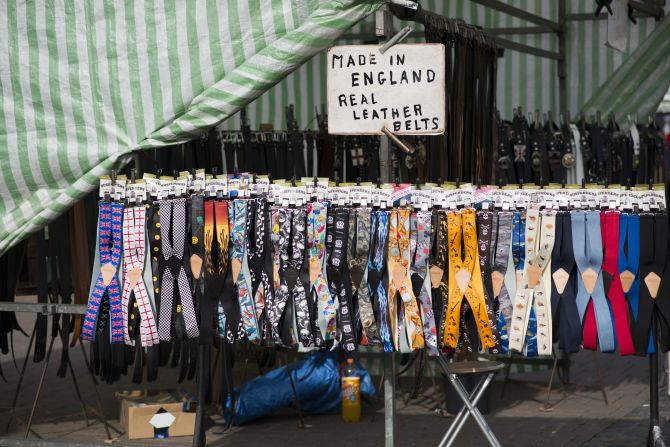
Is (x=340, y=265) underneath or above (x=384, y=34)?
underneath

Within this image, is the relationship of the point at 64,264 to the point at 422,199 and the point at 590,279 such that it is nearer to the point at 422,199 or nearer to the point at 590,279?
the point at 422,199

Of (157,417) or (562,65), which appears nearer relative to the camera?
(157,417)

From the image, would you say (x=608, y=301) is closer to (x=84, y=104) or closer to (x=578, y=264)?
(x=578, y=264)

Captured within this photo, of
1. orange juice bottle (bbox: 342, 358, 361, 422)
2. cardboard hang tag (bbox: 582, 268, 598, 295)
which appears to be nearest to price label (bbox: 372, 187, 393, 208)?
cardboard hang tag (bbox: 582, 268, 598, 295)

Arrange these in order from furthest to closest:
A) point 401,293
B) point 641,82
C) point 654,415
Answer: point 641,82, point 654,415, point 401,293

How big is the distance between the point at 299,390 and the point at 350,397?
0.36 meters

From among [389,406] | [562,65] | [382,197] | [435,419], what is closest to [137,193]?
[382,197]


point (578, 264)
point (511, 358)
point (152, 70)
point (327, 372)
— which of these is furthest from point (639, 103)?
point (152, 70)

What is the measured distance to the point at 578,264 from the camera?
5.01 m

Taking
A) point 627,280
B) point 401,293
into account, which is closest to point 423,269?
point 401,293

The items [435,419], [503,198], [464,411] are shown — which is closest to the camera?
[503,198]

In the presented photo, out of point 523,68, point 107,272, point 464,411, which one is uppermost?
point 523,68

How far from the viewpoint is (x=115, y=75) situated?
17.7 feet

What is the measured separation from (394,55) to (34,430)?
4065 mm
